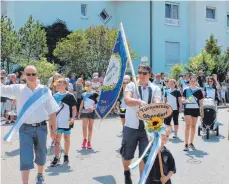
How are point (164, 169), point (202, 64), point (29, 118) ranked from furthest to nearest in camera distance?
point (202, 64) < point (29, 118) < point (164, 169)

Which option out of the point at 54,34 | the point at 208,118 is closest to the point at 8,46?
the point at 54,34

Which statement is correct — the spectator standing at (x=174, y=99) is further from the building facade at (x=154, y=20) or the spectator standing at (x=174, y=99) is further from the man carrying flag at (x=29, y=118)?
the building facade at (x=154, y=20)

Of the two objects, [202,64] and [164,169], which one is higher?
[202,64]

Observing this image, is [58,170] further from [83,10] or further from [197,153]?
[83,10]

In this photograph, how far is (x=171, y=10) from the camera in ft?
91.9

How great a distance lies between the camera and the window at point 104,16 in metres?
26.8

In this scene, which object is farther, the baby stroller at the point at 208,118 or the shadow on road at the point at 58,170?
the baby stroller at the point at 208,118

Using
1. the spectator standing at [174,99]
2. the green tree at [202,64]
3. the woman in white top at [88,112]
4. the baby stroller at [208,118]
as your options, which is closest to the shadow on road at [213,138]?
the baby stroller at [208,118]

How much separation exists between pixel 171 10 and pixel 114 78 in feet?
75.4

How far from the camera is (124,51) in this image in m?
5.93

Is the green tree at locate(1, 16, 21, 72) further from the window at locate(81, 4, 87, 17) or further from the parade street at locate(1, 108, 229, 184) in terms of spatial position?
the window at locate(81, 4, 87, 17)

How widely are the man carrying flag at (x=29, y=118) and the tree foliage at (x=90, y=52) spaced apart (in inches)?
569

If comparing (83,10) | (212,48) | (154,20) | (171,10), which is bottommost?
(212,48)

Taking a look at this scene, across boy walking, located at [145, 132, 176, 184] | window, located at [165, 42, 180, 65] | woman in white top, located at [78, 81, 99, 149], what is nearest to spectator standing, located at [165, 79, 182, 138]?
woman in white top, located at [78, 81, 99, 149]
